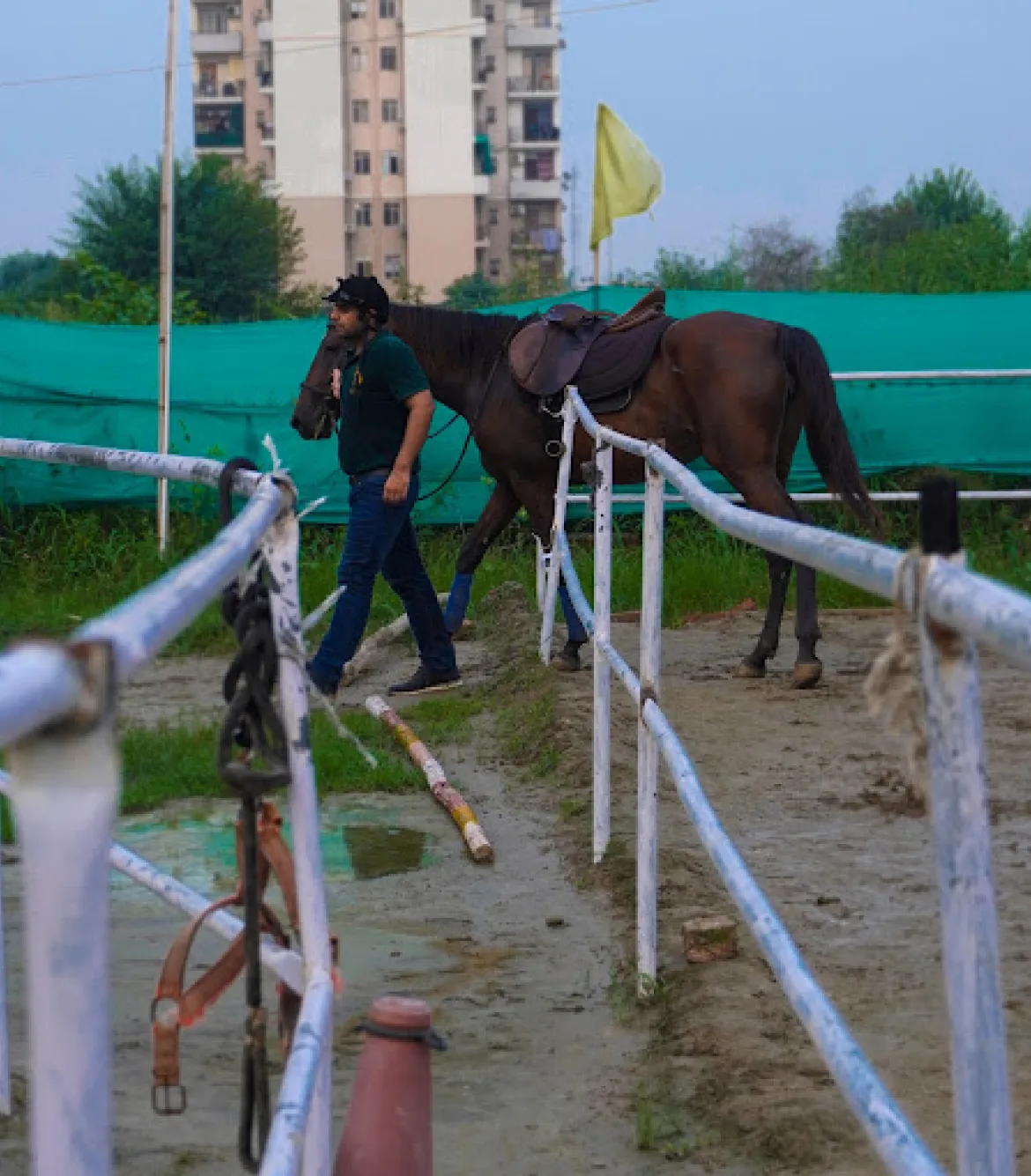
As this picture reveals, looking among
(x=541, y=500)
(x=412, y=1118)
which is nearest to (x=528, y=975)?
(x=412, y=1118)

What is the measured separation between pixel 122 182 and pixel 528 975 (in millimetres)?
48299

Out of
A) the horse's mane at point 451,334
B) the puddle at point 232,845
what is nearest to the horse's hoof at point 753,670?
the horse's mane at point 451,334

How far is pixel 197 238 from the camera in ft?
168

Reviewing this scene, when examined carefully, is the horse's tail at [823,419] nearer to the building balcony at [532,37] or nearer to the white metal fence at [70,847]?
the white metal fence at [70,847]

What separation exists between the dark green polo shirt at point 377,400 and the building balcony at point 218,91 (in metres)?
86.2

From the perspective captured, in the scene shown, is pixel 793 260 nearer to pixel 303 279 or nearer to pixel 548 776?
pixel 303 279

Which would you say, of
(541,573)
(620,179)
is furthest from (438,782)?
(620,179)

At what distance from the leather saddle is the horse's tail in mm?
654

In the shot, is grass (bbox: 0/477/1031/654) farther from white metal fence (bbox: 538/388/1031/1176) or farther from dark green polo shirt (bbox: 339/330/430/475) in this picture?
white metal fence (bbox: 538/388/1031/1176)

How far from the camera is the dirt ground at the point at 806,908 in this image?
3338 mm

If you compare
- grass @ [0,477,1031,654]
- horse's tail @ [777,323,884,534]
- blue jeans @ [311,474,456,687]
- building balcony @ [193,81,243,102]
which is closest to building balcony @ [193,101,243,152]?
building balcony @ [193,81,243,102]

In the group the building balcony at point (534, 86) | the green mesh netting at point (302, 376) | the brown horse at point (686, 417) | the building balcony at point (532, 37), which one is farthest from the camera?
the building balcony at point (534, 86)

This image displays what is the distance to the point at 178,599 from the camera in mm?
1313

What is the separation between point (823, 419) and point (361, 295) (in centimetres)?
220
